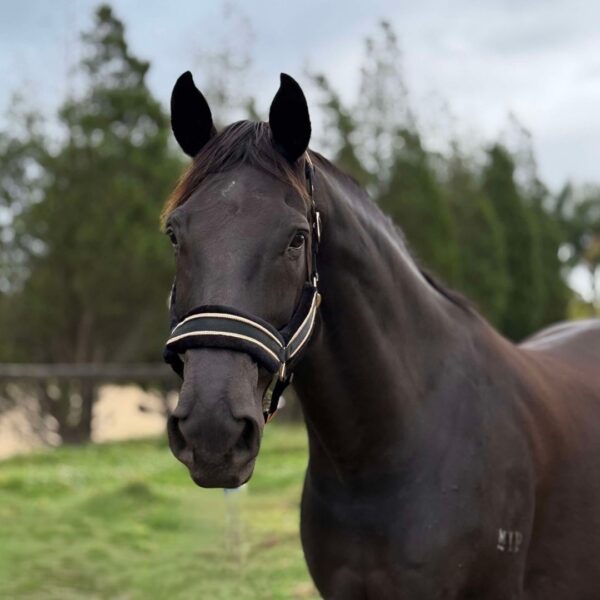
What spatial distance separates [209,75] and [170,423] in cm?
1384

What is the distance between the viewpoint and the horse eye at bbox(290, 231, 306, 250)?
2.22m

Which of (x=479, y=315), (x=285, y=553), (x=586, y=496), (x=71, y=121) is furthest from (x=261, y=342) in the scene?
(x=71, y=121)

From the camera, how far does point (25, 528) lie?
7.26 meters

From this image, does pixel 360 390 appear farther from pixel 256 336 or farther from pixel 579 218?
pixel 579 218

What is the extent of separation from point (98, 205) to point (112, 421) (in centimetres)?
339

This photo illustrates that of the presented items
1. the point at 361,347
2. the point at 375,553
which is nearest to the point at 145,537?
the point at 375,553

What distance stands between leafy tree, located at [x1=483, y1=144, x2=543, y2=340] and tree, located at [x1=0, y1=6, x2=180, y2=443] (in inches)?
532

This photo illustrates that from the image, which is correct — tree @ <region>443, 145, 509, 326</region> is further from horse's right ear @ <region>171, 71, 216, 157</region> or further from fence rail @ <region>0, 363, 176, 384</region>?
horse's right ear @ <region>171, 71, 216, 157</region>

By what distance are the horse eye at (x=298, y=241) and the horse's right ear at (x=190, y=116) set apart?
0.44 meters

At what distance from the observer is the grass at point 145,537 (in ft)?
18.8

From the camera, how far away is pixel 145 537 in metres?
7.05

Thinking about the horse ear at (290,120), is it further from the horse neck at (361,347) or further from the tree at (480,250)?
the tree at (480,250)

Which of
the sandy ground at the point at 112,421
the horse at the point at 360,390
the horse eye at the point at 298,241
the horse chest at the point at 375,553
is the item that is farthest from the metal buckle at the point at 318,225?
the sandy ground at the point at 112,421

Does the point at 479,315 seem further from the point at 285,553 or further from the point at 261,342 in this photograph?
the point at 285,553
